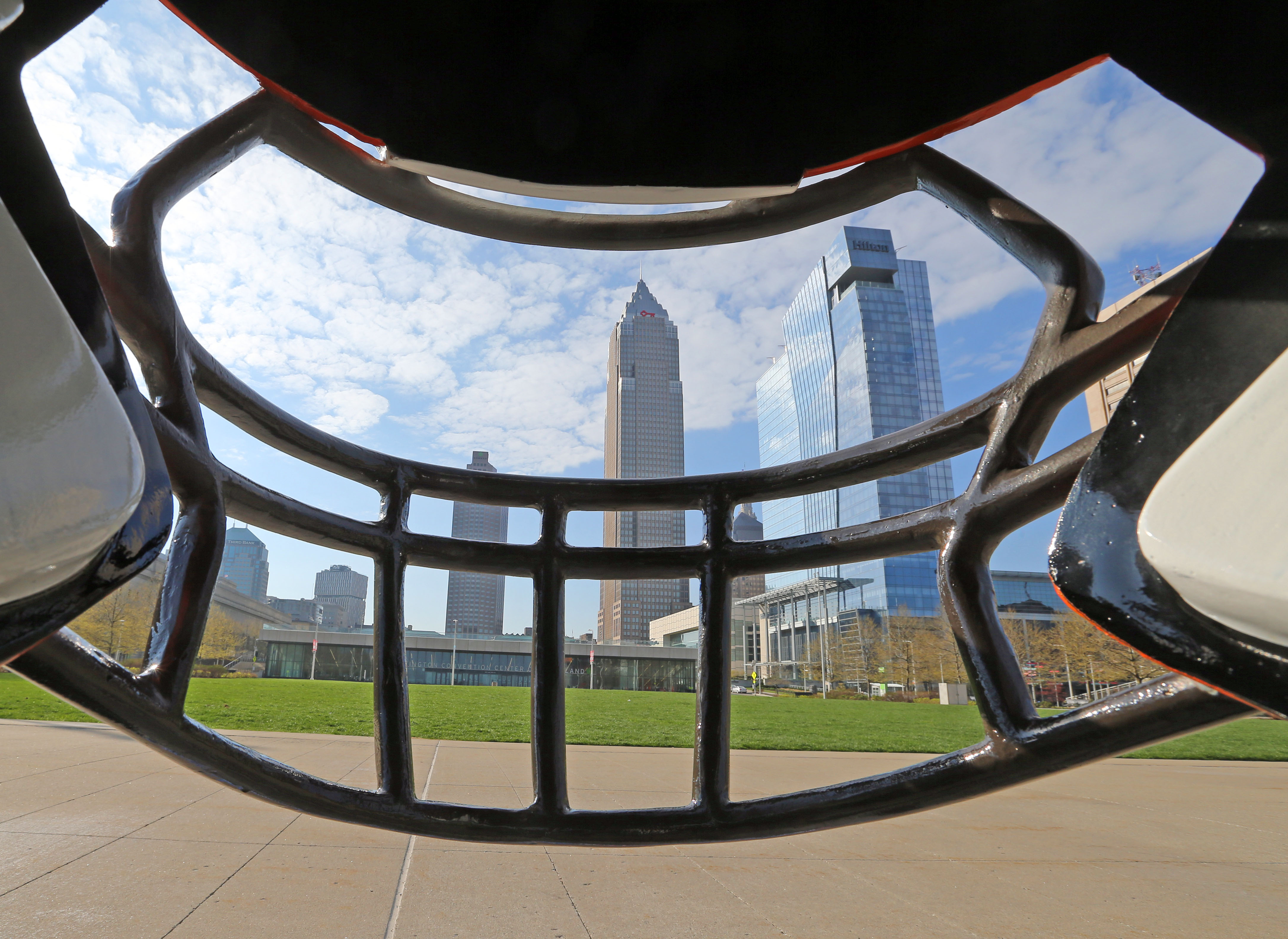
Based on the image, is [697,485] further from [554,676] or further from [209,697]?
[209,697]

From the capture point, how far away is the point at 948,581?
3.20 ft

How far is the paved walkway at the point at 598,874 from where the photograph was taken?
2.18 metres

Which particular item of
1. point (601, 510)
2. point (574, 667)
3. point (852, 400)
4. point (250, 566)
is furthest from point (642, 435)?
point (601, 510)

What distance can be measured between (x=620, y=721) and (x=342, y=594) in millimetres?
128022

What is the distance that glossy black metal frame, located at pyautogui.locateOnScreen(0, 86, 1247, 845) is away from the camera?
0.85 meters

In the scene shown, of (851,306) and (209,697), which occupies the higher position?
(851,306)

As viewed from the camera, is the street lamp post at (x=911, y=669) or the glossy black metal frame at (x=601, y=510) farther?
the street lamp post at (x=911, y=669)

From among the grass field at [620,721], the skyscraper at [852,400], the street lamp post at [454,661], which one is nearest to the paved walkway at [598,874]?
the grass field at [620,721]

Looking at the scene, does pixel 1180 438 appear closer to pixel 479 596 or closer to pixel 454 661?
pixel 454 661

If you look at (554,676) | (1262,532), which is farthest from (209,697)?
(1262,532)

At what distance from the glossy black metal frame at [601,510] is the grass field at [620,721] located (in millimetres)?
4502

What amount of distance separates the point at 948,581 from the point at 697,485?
15.2 inches

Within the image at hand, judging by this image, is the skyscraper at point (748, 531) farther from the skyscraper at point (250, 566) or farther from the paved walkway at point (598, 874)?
the skyscraper at point (250, 566)

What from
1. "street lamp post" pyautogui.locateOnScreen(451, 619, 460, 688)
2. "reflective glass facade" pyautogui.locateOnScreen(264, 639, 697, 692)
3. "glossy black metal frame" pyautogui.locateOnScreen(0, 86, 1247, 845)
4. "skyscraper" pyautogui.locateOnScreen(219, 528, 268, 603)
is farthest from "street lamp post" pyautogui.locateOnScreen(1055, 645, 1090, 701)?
"skyscraper" pyautogui.locateOnScreen(219, 528, 268, 603)
